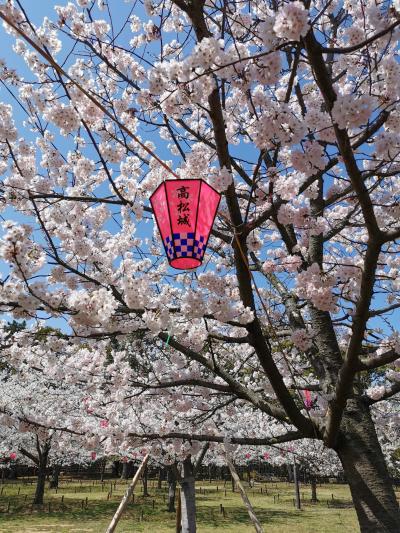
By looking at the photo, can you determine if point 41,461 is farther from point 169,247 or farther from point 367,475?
point 169,247

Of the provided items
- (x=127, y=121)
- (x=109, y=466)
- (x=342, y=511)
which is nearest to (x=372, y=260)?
(x=127, y=121)

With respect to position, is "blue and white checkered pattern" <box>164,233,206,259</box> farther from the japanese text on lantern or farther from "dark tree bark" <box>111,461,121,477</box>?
"dark tree bark" <box>111,461,121,477</box>

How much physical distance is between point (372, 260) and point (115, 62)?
3.39 meters

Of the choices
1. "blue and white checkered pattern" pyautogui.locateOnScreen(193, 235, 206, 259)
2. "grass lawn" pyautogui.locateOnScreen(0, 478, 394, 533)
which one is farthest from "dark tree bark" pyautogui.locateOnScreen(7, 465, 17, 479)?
"blue and white checkered pattern" pyautogui.locateOnScreen(193, 235, 206, 259)

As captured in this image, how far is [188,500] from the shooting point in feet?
29.0

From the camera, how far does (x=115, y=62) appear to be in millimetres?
4477

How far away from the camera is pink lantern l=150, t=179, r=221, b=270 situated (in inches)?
123

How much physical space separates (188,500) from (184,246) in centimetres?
758

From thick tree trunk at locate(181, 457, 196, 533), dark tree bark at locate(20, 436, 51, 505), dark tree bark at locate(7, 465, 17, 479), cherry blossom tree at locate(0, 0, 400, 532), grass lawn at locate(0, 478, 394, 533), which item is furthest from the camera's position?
dark tree bark at locate(7, 465, 17, 479)

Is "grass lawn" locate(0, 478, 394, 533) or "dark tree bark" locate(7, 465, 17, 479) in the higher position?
"dark tree bark" locate(7, 465, 17, 479)

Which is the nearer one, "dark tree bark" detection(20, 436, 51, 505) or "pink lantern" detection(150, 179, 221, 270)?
"pink lantern" detection(150, 179, 221, 270)

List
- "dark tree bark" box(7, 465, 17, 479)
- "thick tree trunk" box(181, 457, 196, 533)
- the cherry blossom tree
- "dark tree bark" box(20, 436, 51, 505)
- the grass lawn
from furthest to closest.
Answer: "dark tree bark" box(7, 465, 17, 479) < "dark tree bark" box(20, 436, 51, 505) < the grass lawn < "thick tree trunk" box(181, 457, 196, 533) < the cherry blossom tree

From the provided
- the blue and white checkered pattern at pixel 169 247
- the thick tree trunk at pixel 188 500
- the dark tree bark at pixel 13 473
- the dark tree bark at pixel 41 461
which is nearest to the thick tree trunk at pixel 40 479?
the dark tree bark at pixel 41 461

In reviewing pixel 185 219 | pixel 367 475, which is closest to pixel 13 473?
pixel 367 475
